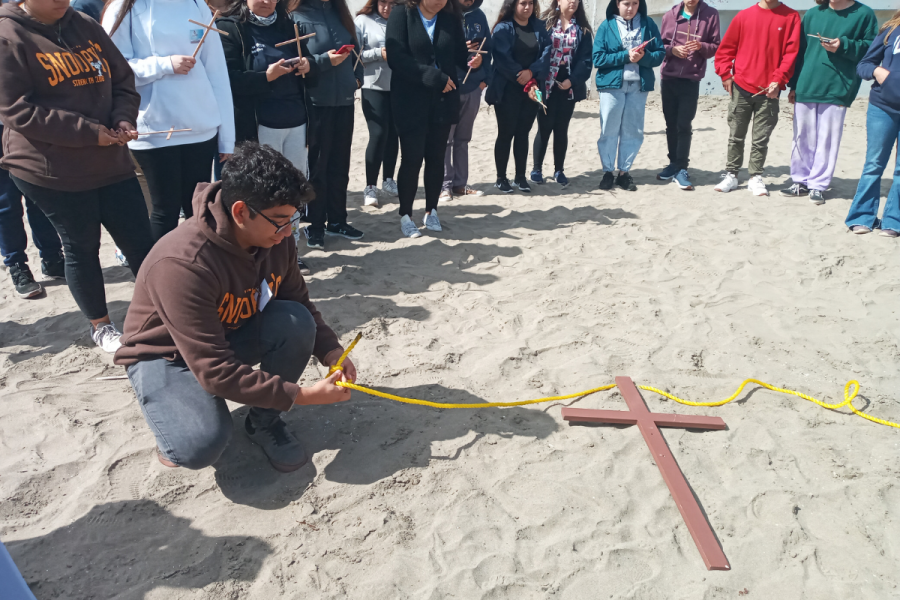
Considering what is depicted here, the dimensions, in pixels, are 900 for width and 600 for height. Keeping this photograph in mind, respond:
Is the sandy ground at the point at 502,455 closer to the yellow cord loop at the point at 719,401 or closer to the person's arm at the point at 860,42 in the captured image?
the yellow cord loop at the point at 719,401

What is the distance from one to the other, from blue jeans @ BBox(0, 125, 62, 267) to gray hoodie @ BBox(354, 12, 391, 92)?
250 centimetres

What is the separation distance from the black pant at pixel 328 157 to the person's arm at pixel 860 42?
4.04 metres

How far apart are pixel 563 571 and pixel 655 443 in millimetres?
808

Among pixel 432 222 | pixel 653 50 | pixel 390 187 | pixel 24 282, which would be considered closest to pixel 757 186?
pixel 653 50

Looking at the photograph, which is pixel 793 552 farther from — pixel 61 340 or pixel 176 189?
pixel 61 340

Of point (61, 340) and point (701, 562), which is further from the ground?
point (61, 340)

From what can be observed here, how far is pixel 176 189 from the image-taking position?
365 centimetres

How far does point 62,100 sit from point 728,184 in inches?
216

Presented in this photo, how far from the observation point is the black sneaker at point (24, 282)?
158 inches

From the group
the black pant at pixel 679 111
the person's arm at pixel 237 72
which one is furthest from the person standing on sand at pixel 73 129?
the black pant at pixel 679 111

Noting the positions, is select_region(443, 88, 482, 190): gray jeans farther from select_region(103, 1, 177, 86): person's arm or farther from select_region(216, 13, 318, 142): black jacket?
select_region(103, 1, 177, 86): person's arm

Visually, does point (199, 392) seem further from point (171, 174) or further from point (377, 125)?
point (377, 125)

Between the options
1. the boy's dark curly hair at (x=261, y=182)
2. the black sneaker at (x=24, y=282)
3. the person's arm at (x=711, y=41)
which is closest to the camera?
the boy's dark curly hair at (x=261, y=182)

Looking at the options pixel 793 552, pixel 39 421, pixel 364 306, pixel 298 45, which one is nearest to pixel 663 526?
pixel 793 552
